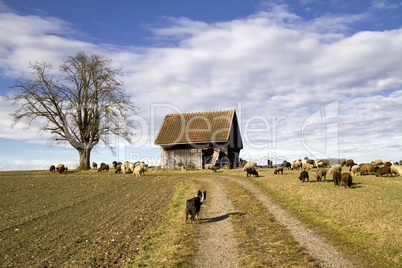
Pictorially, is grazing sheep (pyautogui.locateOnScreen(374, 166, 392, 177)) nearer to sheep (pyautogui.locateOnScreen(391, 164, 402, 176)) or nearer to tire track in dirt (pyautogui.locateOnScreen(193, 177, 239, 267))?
sheep (pyautogui.locateOnScreen(391, 164, 402, 176))

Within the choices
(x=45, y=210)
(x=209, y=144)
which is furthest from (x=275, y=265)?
(x=209, y=144)

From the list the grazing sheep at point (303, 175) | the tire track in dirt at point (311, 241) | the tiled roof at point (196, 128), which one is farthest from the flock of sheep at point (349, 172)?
the tiled roof at point (196, 128)

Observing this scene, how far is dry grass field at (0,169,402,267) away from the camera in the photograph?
8.80m

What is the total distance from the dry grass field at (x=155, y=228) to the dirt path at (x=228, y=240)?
37 centimetres

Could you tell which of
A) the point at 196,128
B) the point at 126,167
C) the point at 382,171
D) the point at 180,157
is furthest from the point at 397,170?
the point at 126,167

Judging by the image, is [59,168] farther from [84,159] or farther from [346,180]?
[346,180]

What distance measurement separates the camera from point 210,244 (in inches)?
384

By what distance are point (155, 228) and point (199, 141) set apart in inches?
1201

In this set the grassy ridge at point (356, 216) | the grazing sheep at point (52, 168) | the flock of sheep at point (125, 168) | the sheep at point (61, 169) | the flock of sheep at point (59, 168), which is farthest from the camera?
the grazing sheep at point (52, 168)

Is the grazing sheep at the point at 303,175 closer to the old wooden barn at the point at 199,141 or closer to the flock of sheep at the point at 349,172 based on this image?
the flock of sheep at the point at 349,172

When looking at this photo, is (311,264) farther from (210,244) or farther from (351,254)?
(210,244)

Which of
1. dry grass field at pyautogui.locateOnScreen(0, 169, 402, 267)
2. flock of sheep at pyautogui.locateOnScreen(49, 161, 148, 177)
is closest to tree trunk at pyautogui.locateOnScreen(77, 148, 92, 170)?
flock of sheep at pyautogui.locateOnScreen(49, 161, 148, 177)

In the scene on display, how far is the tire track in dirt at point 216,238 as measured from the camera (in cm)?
827

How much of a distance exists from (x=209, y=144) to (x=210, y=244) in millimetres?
33332
